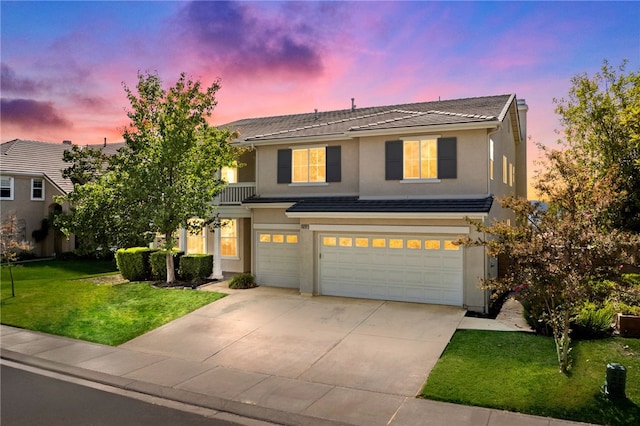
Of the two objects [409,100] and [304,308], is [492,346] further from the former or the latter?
[409,100]

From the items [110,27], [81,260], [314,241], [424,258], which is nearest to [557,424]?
[424,258]

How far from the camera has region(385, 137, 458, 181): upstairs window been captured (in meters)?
15.2

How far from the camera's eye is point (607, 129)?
66.7ft

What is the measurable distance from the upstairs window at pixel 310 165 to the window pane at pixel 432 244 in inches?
186

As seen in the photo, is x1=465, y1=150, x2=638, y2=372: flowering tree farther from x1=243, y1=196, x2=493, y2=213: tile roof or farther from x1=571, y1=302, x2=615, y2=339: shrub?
x1=243, y1=196, x2=493, y2=213: tile roof

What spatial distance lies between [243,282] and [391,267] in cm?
624

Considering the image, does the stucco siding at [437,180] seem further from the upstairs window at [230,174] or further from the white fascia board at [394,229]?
the upstairs window at [230,174]

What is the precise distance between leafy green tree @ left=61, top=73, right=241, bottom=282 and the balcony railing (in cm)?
146

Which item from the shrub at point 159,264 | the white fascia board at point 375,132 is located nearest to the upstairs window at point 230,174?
the white fascia board at point 375,132

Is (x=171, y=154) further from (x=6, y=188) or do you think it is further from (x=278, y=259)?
(x=6, y=188)

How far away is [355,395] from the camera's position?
8.18m

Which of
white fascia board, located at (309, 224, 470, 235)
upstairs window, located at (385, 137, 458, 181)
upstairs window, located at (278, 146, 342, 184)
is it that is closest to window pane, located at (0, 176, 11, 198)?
upstairs window, located at (278, 146, 342, 184)

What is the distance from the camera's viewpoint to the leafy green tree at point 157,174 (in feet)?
57.0

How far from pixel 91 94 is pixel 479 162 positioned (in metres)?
16.8
